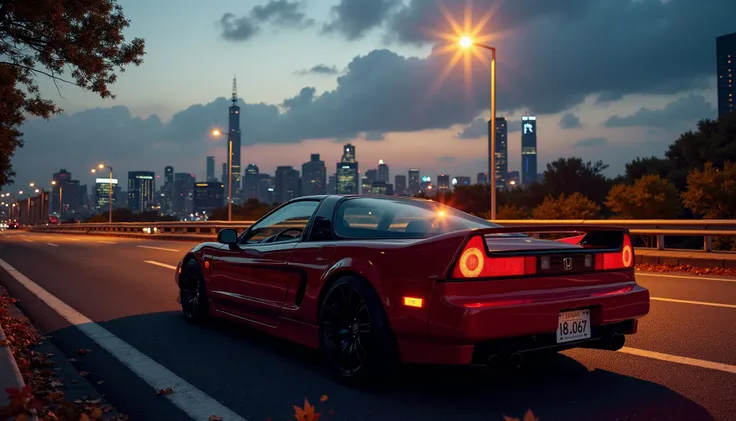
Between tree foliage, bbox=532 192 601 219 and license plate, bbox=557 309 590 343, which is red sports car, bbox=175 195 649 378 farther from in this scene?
tree foliage, bbox=532 192 601 219

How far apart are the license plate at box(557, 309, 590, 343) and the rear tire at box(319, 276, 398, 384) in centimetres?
105

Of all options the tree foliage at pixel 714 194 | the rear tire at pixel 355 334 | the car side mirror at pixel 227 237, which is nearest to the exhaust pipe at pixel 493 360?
the rear tire at pixel 355 334

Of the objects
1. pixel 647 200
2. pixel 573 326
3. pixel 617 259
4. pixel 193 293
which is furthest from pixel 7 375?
pixel 647 200

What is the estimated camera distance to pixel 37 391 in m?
4.12

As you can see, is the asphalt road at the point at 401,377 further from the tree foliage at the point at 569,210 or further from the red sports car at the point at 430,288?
the tree foliage at the point at 569,210

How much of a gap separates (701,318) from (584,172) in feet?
241

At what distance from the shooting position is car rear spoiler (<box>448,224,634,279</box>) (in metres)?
3.86

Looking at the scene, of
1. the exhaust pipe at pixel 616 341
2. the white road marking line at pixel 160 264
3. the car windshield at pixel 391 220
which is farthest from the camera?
the white road marking line at pixel 160 264

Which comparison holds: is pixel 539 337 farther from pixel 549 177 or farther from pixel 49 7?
pixel 549 177

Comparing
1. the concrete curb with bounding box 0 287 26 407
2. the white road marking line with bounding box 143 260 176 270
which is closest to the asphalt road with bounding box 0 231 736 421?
the concrete curb with bounding box 0 287 26 407

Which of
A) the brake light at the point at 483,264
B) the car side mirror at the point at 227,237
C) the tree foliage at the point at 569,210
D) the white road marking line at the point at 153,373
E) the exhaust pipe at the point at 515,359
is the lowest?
the white road marking line at the point at 153,373

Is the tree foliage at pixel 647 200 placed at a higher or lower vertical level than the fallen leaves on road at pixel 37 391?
higher

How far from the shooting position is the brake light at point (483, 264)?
3844 mm

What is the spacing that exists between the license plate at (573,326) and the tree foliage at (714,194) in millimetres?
38606
